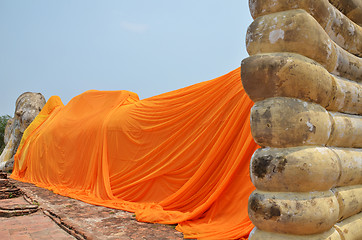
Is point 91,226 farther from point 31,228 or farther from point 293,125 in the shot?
point 293,125

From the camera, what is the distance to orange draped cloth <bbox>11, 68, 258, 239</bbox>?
3.71 meters

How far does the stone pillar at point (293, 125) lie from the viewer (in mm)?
1633

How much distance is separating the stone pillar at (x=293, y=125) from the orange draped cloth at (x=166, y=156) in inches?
61.1

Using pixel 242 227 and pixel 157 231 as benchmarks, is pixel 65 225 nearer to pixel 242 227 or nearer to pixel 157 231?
pixel 157 231

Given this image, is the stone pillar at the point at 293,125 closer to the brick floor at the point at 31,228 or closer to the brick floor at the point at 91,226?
the brick floor at the point at 91,226

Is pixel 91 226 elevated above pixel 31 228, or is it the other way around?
pixel 31 228

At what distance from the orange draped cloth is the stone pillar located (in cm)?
155

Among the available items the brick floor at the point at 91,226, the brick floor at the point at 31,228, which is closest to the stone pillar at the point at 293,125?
the brick floor at the point at 91,226

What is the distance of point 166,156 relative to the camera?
15.9ft

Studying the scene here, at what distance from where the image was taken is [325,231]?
5.68ft

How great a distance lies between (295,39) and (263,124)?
1.78 feet

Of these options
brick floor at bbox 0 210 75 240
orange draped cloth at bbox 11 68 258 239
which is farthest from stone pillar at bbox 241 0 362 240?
brick floor at bbox 0 210 75 240

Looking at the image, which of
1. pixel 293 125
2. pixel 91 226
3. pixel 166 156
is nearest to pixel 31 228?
pixel 91 226

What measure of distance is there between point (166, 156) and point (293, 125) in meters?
3.35
